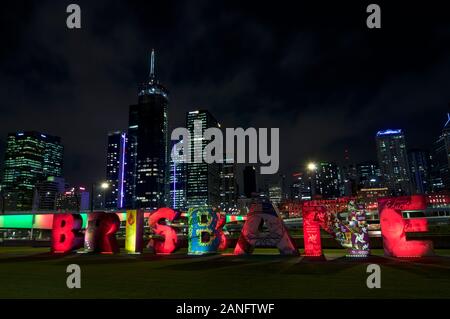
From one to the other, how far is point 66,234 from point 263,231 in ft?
51.0

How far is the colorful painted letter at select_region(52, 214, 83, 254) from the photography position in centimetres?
2606

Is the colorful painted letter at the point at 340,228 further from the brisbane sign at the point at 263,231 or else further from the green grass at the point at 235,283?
the green grass at the point at 235,283

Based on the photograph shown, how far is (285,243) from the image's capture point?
21.5 meters

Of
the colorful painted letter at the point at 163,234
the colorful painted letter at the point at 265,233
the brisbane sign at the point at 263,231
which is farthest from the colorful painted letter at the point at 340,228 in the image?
the colorful painted letter at the point at 163,234

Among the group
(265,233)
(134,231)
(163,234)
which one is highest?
(265,233)

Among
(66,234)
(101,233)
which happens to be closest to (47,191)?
(66,234)

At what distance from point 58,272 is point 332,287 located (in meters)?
11.3

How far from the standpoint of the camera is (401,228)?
61.3 ft

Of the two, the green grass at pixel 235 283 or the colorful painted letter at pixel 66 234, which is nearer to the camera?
the green grass at pixel 235 283

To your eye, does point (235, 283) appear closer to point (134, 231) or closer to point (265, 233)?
point (265, 233)

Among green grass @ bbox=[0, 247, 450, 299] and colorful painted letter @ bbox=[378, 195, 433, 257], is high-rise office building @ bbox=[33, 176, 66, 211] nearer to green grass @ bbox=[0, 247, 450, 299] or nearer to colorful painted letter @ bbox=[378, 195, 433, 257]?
green grass @ bbox=[0, 247, 450, 299]

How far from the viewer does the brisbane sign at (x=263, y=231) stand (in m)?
18.8
